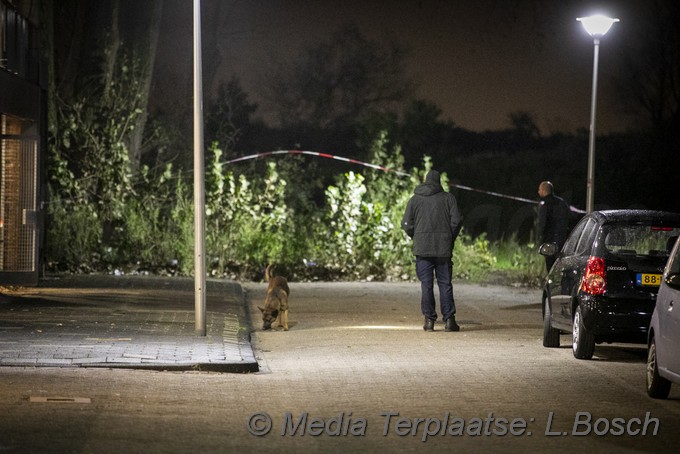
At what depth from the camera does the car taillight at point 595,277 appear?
42.5ft

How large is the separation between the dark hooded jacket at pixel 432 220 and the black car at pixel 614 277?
2326 mm

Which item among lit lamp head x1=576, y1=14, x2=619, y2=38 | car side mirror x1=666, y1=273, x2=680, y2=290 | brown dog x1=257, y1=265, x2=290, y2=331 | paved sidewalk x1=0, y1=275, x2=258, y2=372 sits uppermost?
lit lamp head x1=576, y1=14, x2=619, y2=38

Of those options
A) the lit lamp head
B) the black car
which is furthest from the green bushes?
the black car

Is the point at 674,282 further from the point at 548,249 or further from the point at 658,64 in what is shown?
the point at 658,64

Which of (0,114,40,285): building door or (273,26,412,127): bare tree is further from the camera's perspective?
(273,26,412,127): bare tree

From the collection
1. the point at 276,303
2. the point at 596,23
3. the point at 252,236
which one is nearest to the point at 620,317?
the point at 276,303

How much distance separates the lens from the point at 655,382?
417 inches

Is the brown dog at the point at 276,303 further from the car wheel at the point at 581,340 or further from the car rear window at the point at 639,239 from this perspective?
the car rear window at the point at 639,239

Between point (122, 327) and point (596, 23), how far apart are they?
435 inches

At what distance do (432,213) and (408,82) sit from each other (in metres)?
39.3

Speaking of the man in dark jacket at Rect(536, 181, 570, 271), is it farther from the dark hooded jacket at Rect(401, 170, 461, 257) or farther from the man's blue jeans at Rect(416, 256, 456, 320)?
the man's blue jeans at Rect(416, 256, 456, 320)

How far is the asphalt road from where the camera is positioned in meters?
8.53

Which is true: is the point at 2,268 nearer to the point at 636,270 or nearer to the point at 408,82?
the point at 636,270

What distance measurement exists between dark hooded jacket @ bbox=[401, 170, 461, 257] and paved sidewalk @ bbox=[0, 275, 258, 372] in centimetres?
240
